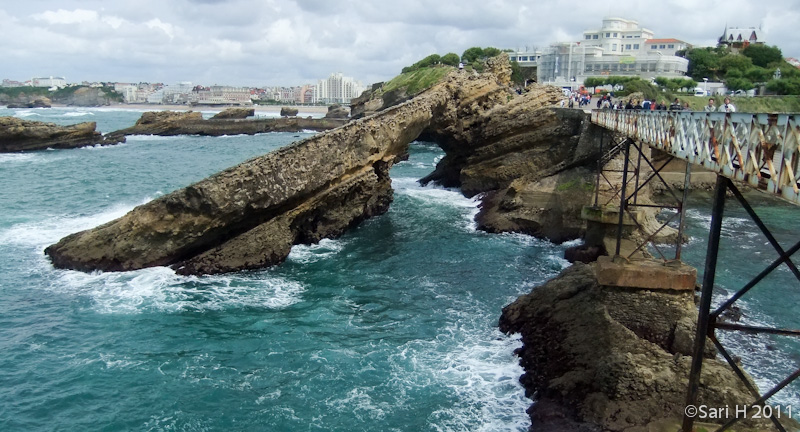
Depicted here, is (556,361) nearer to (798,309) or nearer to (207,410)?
(207,410)

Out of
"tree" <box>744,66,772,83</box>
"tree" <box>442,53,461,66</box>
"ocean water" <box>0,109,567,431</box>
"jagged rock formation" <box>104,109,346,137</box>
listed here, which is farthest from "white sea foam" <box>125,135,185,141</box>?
"tree" <box>744,66,772,83</box>

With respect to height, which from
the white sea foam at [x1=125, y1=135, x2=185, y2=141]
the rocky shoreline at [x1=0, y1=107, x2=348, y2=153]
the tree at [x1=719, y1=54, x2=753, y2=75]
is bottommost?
the white sea foam at [x1=125, y1=135, x2=185, y2=141]

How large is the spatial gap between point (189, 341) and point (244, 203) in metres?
7.13

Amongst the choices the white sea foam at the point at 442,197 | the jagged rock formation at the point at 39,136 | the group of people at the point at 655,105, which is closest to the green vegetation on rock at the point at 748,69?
the group of people at the point at 655,105

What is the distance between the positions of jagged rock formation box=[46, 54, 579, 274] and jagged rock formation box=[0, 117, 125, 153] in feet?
157

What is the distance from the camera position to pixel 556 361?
12930mm

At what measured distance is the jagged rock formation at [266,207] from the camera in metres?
20.8

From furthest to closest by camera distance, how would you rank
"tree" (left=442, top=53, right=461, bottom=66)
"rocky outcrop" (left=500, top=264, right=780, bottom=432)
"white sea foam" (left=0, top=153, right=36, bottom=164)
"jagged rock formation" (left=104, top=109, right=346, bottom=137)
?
"tree" (left=442, top=53, right=461, bottom=66), "jagged rock formation" (left=104, top=109, right=346, bottom=137), "white sea foam" (left=0, top=153, right=36, bottom=164), "rocky outcrop" (left=500, top=264, right=780, bottom=432)

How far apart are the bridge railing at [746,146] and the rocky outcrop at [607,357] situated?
4429 millimetres

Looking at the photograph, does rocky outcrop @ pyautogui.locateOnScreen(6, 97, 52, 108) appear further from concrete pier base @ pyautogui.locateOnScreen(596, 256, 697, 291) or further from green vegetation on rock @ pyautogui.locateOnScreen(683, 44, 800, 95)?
concrete pier base @ pyautogui.locateOnScreen(596, 256, 697, 291)

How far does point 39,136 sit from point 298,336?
60944mm

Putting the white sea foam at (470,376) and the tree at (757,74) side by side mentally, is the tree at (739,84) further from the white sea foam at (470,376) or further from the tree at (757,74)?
the white sea foam at (470,376)

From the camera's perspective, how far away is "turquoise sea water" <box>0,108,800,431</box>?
39.5 ft

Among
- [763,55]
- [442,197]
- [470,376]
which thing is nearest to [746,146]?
[470,376]
